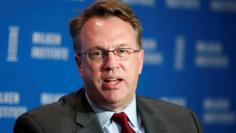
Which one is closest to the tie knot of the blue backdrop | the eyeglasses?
the eyeglasses

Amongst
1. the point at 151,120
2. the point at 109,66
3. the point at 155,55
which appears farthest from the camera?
the point at 155,55

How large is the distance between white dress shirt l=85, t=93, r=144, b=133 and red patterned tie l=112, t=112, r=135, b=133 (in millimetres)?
14

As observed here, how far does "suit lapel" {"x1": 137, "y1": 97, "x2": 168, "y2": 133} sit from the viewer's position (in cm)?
178

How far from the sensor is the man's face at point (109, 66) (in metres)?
1.65

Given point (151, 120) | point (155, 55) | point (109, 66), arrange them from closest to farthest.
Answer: point (109, 66) → point (151, 120) → point (155, 55)

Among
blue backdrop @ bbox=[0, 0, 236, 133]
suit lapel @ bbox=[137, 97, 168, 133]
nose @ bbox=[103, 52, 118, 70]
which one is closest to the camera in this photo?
nose @ bbox=[103, 52, 118, 70]

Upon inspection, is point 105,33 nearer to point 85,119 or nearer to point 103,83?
point 103,83

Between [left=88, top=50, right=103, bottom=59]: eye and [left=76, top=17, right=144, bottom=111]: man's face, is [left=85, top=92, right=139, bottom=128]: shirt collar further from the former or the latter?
[left=88, top=50, right=103, bottom=59]: eye

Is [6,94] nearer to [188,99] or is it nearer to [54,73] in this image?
[54,73]

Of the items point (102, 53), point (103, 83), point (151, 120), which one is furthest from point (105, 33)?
point (151, 120)

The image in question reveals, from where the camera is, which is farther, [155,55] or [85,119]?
[155,55]

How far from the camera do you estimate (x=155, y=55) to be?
8.45 ft

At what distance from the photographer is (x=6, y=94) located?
89.4 inches

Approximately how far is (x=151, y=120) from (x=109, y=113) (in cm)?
19
